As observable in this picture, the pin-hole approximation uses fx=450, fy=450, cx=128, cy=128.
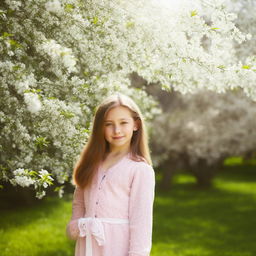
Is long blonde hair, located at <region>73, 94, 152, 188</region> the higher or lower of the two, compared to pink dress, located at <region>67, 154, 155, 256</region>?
higher

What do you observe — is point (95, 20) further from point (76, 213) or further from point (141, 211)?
point (141, 211)

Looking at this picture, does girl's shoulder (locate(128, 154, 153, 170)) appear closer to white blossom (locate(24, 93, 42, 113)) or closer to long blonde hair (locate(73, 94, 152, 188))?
long blonde hair (locate(73, 94, 152, 188))

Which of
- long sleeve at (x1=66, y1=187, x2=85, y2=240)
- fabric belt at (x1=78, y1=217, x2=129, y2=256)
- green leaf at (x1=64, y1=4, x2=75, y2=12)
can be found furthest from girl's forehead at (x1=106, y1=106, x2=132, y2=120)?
green leaf at (x1=64, y1=4, x2=75, y2=12)

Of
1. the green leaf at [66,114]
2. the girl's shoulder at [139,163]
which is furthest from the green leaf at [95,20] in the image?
the girl's shoulder at [139,163]

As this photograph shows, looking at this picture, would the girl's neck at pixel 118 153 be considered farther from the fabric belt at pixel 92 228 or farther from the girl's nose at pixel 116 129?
the fabric belt at pixel 92 228

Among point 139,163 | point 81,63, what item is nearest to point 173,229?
point 81,63

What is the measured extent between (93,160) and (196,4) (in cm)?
221

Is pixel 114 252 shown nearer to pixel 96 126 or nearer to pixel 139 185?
pixel 139 185

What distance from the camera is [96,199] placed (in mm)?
3160

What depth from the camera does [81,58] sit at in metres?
4.82

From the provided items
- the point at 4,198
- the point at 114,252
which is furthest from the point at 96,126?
the point at 4,198

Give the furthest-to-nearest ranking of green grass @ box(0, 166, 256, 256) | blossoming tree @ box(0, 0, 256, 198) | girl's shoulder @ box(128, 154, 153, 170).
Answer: green grass @ box(0, 166, 256, 256) < blossoming tree @ box(0, 0, 256, 198) < girl's shoulder @ box(128, 154, 153, 170)

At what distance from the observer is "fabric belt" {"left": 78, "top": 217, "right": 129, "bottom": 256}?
121 inches

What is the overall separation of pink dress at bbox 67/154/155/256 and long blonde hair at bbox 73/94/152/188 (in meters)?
0.13
